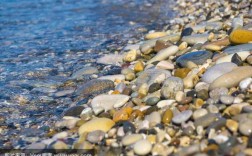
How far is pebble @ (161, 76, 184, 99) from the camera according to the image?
4.56m

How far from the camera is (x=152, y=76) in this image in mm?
5328

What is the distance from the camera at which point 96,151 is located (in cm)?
376

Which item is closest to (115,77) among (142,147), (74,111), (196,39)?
(74,111)

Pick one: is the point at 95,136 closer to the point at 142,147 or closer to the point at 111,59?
the point at 142,147

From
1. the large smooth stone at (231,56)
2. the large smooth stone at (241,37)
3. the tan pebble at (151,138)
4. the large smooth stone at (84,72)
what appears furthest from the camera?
the large smooth stone at (84,72)

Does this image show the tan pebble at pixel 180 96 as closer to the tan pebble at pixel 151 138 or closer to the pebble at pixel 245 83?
the pebble at pixel 245 83

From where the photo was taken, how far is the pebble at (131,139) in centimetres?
366

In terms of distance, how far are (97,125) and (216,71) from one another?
1.54 meters

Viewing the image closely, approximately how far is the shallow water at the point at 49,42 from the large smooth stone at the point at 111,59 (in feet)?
0.61

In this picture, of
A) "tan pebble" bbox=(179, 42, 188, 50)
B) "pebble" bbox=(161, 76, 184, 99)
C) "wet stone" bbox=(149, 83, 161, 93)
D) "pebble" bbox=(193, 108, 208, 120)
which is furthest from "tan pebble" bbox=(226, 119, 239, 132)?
"tan pebble" bbox=(179, 42, 188, 50)

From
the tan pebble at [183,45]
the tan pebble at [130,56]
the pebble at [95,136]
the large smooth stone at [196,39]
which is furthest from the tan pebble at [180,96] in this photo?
the tan pebble at [130,56]

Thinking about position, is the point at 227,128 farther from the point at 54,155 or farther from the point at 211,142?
the point at 54,155

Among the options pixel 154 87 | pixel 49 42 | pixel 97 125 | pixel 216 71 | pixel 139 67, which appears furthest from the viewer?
pixel 49 42

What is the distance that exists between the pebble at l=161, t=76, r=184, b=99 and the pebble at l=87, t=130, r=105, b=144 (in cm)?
97
